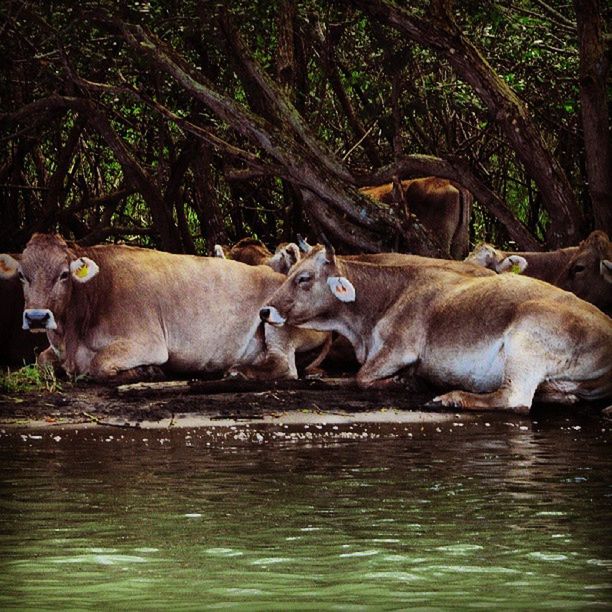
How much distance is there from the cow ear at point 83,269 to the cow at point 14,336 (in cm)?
196

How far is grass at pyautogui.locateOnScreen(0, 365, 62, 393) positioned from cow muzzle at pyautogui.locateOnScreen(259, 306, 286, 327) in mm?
1741

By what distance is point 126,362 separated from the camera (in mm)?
13500

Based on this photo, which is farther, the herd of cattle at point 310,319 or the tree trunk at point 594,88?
the tree trunk at point 594,88

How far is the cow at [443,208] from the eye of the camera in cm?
2022

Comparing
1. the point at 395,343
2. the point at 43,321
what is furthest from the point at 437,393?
the point at 43,321

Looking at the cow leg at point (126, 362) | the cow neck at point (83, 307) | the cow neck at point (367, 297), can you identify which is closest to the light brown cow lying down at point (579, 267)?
the cow neck at point (367, 297)

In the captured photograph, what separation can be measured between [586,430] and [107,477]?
3799mm

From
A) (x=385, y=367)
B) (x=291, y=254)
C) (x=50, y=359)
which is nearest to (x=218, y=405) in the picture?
(x=385, y=367)

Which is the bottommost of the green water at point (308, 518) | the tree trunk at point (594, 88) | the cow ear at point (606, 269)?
the green water at point (308, 518)

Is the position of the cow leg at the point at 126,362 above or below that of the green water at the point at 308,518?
above

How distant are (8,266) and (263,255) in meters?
2.97

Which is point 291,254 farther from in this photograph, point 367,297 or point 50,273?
point 50,273

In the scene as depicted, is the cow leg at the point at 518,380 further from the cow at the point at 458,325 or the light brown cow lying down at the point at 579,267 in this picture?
the light brown cow lying down at the point at 579,267

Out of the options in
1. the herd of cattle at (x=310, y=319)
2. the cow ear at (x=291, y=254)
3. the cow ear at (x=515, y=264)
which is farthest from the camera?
the cow ear at (x=515, y=264)
